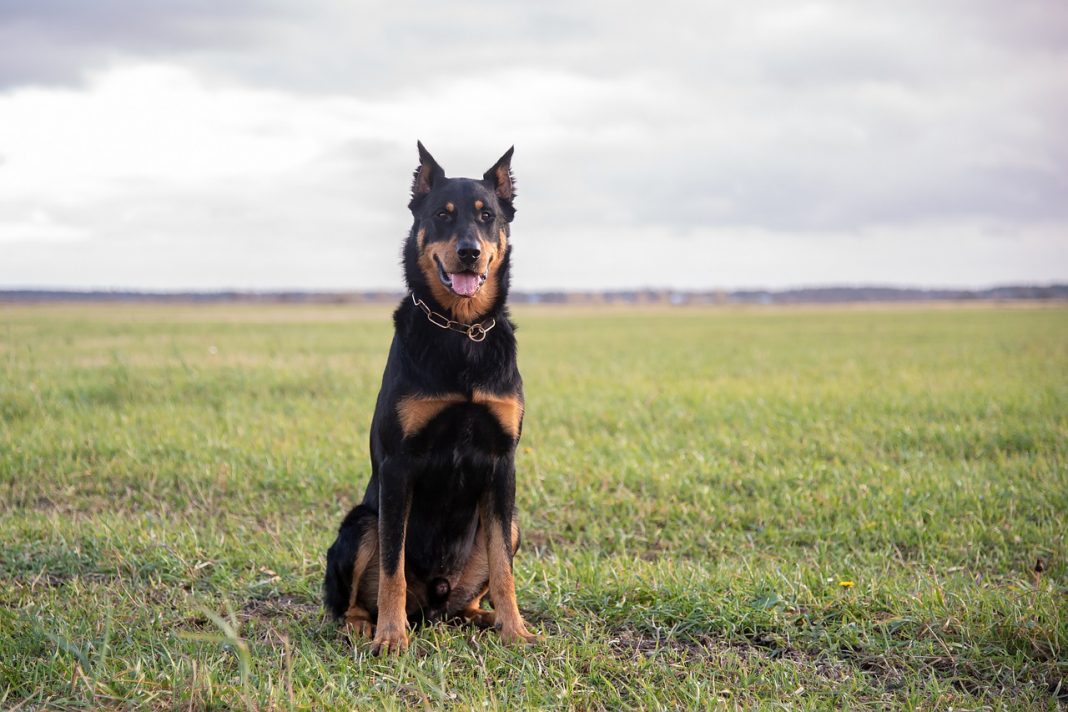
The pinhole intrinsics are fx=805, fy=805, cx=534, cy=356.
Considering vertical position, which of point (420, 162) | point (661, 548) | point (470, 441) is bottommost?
point (661, 548)

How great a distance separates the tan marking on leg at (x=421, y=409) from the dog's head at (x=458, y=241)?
0.49 meters

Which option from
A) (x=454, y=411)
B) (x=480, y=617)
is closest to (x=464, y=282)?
(x=454, y=411)

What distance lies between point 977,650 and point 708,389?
9615mm

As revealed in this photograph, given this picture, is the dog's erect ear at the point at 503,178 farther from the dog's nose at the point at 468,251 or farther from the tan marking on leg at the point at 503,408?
the tan marking on leg at the point at 503,408

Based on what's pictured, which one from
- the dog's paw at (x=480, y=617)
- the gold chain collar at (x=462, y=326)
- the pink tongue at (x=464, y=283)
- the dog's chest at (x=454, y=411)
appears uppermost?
the pink tongue at (x=464, y=283)

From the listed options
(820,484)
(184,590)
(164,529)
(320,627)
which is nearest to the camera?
(320,627)

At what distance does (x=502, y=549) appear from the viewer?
4.00 meters

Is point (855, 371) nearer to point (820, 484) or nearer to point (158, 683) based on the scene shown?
point (820, 484)

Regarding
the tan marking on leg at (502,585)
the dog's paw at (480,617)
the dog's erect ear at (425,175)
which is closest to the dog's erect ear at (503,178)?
the dog's erect ear at (425,175)

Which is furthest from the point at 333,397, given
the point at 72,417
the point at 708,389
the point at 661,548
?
the point at 661,548

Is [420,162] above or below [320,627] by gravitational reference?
above

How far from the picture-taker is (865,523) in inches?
247

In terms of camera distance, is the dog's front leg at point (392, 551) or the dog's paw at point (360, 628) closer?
the dog's front leg at point (392, 551)

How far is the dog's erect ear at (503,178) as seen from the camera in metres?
4.46
